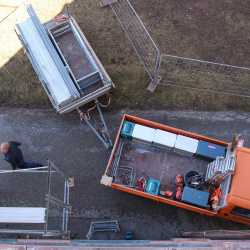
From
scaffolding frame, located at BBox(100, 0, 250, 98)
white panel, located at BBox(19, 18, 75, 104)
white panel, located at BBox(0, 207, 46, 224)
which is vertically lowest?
white panel, located at BBox(0, 207, 46, 224)

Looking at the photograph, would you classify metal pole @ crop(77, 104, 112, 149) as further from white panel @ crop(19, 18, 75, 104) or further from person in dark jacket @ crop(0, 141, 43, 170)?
person in dark jacket @ crop(0, 141, 43, 170)

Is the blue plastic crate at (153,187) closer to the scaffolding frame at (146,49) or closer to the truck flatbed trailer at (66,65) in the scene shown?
the truck flatbed trailer at (66,65)

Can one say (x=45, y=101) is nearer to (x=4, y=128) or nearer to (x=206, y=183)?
(x=4, y=128)

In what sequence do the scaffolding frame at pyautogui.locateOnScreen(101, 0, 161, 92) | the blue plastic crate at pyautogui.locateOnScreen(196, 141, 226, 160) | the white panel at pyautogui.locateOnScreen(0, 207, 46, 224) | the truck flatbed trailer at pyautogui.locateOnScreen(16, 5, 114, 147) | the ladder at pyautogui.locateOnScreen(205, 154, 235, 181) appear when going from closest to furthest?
the ladder at pyautogui.locateOnScreen(205, 154, 235, 181) < the white panel at pyautogui.locateOnScreen(0, 207, 46, 224) < the blue plastic crate at pyautogui.locateOnScreen(196, 141, 226, 160) < the truck flatbed trailer at pyautogui.locateOnScreen(16, 5, 114, 147) < the scaffolding frame at pyautogui.locateOnScreen(101, 0, 161, 92)

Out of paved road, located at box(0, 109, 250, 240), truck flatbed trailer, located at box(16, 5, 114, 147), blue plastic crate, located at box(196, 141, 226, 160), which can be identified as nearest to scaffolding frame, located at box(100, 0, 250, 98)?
paved road, located at box(0, 109, 250, 240)

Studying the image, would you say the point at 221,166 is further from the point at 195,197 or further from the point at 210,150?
the point at 195,197

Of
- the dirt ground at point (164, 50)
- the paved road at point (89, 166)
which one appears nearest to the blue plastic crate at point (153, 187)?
the paved road at point (89, 166)

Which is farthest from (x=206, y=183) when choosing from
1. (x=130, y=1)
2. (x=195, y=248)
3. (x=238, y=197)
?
(x=130, y=1)
